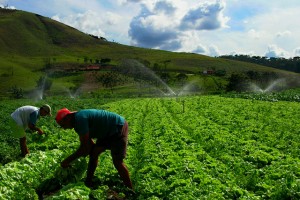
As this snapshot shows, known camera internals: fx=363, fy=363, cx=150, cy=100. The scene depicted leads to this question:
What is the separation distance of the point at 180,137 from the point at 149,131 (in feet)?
8.61

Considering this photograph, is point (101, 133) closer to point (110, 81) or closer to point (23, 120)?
point (23, 120)

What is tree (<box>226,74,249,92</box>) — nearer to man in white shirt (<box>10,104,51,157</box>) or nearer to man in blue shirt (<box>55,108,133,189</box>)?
man in white shirt (<box>10,104,51,157</box>)

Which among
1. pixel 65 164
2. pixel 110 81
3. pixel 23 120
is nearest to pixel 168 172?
pixel 65 164

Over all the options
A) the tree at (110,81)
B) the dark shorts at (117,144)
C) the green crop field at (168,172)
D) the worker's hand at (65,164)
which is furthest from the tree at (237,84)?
the worker's hand at (65,164)

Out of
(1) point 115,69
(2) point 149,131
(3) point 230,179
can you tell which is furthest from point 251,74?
(3) point 230,179

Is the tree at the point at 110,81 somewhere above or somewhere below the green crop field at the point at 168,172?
above

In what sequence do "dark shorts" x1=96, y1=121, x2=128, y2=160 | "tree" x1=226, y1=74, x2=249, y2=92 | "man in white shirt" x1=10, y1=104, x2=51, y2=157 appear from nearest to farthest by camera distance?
"dark shorts" x1=96, y1=121, x2=128, y2=160 → "man in white shirt" x1=10, y1=104, x2=51, y2=157 → "tree" x1=226, y1=74, x2=249, y2=92

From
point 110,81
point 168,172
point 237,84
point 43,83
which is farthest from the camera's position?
point 43,83

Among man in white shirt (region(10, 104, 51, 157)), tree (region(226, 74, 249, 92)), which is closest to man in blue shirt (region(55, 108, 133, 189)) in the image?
man in white shirt (region(10, 104, 51, 157))

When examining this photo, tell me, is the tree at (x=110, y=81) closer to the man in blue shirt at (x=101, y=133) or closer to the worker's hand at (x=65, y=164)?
the worker's hand at (x=65, y=164)

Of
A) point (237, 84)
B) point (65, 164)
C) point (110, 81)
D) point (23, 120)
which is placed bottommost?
point (65, 164)

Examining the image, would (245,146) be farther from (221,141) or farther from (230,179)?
(230,179)

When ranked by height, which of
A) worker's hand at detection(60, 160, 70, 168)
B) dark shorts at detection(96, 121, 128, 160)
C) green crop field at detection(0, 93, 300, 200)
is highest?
dark shorts at detection(96, 121, 128, 160)

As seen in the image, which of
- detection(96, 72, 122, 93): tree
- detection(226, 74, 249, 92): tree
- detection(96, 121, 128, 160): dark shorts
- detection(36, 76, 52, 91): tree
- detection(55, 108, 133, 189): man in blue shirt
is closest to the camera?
detection(55, 108, 133, 189): man in blue shirt
